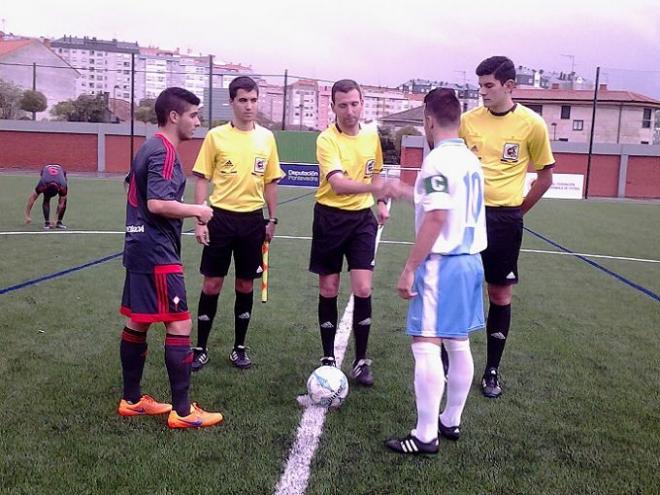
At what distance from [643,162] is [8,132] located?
38.2 m

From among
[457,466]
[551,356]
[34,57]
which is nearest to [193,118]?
[457,466]

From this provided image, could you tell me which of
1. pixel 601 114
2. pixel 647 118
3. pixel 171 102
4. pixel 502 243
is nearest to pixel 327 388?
pixel 502 243

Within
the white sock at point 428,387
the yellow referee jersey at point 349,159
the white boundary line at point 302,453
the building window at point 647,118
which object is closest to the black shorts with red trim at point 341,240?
the yellow referee jersey at point 349,159

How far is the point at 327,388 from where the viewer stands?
4258 mm

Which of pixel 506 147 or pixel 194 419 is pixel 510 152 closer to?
pixel 506 147

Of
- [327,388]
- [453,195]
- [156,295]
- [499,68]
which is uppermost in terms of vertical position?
[499,68]

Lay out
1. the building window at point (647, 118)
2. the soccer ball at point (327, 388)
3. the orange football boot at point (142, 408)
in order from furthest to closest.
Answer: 1. the building window at point (647, 118)
2. the soccer ball at point (327, 388)
3. the orange football boot at point (142, 408)

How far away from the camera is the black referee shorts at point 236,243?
16.7 ft

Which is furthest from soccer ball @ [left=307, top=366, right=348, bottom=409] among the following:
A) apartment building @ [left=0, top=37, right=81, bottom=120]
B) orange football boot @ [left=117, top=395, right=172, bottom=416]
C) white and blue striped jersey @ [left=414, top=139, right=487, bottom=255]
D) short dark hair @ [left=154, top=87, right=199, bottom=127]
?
apartment building @ [left=0, top=37, right=81, bottom=120]

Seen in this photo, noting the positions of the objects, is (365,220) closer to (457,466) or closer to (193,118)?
(193,118)

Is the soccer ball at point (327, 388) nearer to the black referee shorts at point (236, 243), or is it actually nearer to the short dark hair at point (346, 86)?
the black referee shorts at point (236, 243)

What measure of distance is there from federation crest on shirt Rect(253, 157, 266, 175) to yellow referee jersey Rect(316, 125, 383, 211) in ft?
1.63

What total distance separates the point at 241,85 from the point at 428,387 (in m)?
2.68

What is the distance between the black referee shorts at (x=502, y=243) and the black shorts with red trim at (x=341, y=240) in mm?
Answer: 857
